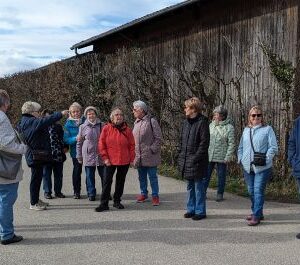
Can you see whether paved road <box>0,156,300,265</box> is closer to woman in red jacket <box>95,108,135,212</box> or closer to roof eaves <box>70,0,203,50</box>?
woman in red jacket <box>95,108,135,212</box>

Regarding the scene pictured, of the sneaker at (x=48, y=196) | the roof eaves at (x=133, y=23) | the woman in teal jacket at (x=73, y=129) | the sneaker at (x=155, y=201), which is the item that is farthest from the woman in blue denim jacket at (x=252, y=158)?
the roof eaves at (x=133, y=23)

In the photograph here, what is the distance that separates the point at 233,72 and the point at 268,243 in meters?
6.22

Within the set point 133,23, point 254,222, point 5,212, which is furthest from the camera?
point 133,23

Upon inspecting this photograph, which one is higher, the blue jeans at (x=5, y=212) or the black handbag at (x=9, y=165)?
the black handbag at (x=9, y=165)

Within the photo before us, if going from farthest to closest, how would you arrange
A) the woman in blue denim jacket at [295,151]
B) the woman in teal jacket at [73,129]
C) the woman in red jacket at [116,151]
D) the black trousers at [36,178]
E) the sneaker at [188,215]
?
the woman in teal jacket at [73,129], the woman in red jacket at [116,151], the black trousers at [36,178], the sneaker at [188,215], the woman in blue denim jacket at [295,151]

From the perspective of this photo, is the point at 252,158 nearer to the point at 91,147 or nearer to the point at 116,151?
the point at 116,151

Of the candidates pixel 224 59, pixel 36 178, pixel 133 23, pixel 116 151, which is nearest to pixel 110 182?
pixel 116 151

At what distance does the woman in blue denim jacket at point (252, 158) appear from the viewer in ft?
22.1

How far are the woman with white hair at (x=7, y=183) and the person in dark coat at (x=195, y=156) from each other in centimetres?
239

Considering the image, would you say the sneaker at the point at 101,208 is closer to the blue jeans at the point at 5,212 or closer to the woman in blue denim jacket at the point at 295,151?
the blue jeans at the point at 5,212

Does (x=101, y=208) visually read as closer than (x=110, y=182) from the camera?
Yes

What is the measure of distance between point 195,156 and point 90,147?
2.33 m

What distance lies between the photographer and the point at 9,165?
19.5ft

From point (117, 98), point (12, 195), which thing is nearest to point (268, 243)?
point (12, 195)
